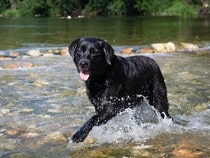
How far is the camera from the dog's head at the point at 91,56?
636 cm

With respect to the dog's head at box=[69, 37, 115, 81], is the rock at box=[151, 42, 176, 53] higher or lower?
lower

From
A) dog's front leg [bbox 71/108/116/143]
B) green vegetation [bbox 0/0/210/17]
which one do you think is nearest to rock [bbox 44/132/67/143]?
dog's front leg [bbox 71/108/116/143]

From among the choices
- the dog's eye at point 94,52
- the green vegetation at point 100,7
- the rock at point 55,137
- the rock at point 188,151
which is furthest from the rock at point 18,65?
the green vegetation at point 100,7

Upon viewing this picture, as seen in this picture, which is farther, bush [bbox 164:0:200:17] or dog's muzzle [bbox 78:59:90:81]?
bush [bbox 164:0:200:17]

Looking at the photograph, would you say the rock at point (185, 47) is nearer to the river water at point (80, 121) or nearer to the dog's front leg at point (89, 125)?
the river water at point (80, 121)

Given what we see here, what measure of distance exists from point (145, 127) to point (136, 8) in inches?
2341

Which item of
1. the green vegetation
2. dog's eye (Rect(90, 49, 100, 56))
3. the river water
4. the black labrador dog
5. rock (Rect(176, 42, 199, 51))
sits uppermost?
dog's eye (Rect(90, 49, 100, 56))

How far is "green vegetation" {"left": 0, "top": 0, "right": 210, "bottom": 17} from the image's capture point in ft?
191

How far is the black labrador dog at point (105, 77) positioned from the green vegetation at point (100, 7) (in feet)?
159

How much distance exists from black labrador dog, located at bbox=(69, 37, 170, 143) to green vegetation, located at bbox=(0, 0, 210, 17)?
4839 centimetres

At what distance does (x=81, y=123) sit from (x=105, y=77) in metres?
1.40

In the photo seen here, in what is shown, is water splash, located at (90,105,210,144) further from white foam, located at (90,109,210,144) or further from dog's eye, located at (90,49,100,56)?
dog's eye, located at (90,49,100,56)

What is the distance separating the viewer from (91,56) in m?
6.40

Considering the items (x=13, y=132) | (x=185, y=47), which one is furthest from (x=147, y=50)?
(x=13, y=132)
